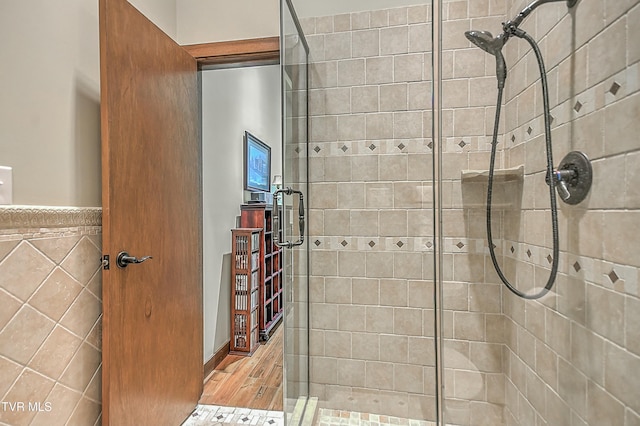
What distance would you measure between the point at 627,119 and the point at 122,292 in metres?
1.79

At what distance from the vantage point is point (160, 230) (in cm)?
163

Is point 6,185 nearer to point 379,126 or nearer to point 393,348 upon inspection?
point 379,126

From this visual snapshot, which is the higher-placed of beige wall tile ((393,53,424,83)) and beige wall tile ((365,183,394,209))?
beige wall tile ((393,53,424,83))

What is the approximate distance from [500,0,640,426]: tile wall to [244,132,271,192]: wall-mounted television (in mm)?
2584

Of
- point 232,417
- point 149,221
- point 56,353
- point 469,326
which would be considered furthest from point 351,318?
point 56,353

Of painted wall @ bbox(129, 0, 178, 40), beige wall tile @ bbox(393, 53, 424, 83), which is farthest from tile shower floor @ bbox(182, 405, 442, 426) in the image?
painted wall @ bbox(129, 0, 178, 40)

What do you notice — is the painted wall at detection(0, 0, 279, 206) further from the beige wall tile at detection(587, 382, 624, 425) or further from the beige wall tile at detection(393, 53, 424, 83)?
Result: the beige wall tile at detection(587, 382, 624, 425)

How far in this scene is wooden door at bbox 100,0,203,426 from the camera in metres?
1.31

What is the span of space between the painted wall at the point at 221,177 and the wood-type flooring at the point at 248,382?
0.67 feet

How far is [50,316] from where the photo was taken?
1181 millimetres

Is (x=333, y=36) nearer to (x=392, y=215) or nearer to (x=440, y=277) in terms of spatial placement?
(x=392, y=215)

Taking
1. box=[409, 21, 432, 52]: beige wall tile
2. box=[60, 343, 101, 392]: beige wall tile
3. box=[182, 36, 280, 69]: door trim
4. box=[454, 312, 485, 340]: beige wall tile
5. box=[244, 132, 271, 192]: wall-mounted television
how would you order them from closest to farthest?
1. box=[60, 343, 101, 392]: beige wall tile
2. box=[454, 312, 485, 340]: beige wall tile
3. box=[409, 21, 432, 52]: beige wall tile
4. box=[182, 36, 280, 69]: door trim
5. box=[244, 132, 271, 192]: wall-mounted television

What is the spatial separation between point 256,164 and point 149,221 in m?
2.08

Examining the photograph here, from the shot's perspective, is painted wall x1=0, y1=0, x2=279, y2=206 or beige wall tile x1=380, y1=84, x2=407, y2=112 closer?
painted wall x1=0, y1=0, x2=279, y2=206
